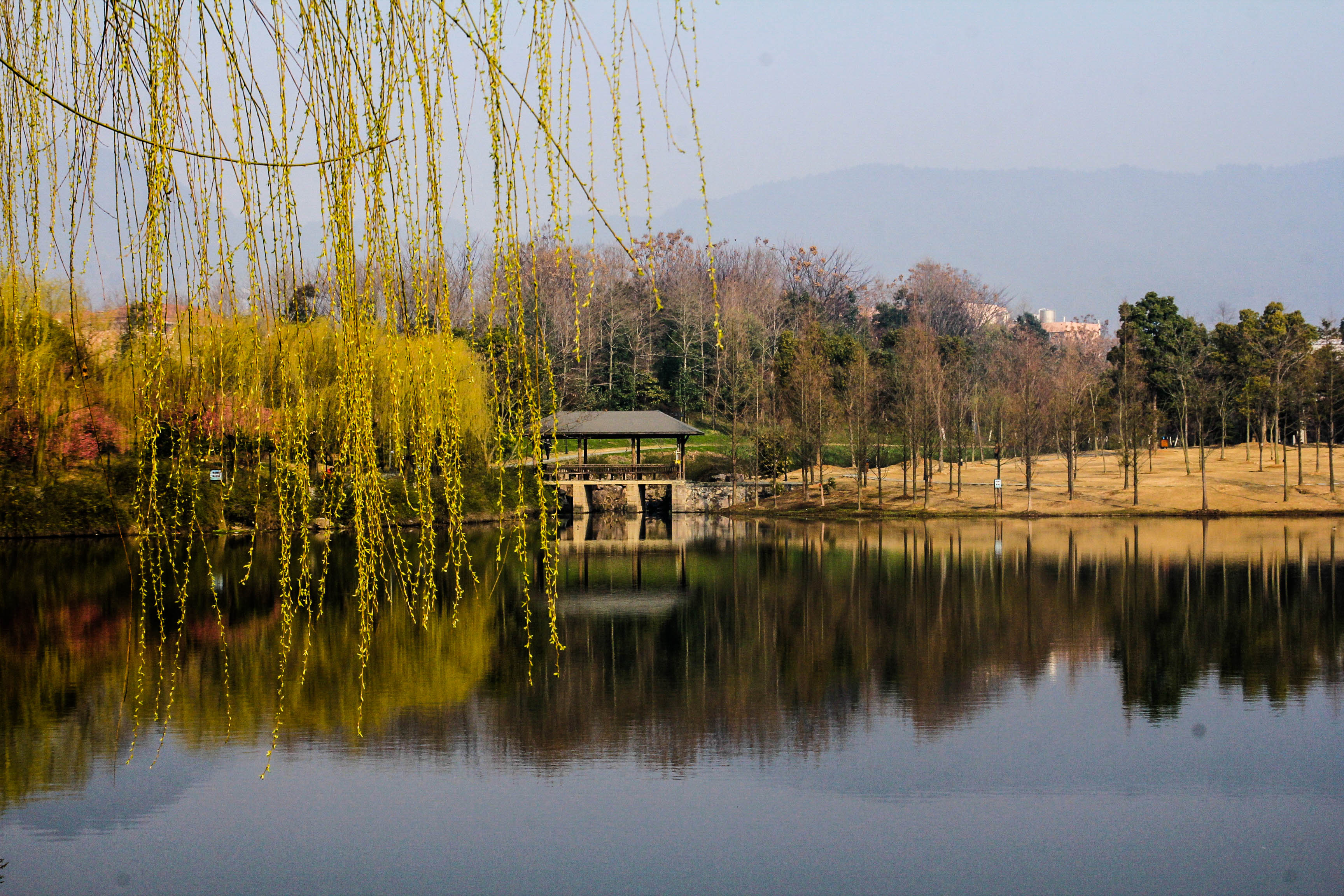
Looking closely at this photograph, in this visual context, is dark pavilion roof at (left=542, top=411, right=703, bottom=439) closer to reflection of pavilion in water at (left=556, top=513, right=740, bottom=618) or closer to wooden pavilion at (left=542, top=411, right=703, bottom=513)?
wooden pavilion at (left=542, top=411, right=703, bottom=513)

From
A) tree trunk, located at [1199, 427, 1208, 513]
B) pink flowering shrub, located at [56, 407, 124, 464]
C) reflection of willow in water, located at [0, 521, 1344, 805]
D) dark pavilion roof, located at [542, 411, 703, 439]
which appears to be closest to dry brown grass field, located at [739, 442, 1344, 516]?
tree trunk, located at [1199, 427, 1208, 513]

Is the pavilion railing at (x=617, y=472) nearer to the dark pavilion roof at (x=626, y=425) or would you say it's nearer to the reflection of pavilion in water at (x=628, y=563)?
the dark pavilion roof at (x=626, y=425)

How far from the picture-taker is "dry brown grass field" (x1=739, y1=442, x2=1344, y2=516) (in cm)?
2952

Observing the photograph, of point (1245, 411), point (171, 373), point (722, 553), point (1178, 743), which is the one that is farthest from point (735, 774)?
point (1245, 411)

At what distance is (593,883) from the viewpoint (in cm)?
561

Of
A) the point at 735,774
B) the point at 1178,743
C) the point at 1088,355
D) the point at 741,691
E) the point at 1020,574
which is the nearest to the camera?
the point at 735,774

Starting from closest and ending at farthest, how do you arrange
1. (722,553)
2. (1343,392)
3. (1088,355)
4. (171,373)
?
(171,373), (722,553), (1343,392), (1088,355)

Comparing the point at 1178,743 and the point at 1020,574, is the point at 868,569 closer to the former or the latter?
the point at 1020,574

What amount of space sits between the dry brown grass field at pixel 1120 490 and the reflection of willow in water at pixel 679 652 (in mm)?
10474

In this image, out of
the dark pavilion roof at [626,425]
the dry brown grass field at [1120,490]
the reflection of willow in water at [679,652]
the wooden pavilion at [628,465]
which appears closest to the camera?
the reflection of willow in water at [679,652]

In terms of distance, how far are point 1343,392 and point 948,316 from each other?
2671 cm

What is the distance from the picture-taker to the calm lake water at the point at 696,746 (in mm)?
5770

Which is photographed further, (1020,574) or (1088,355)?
(1088,355)

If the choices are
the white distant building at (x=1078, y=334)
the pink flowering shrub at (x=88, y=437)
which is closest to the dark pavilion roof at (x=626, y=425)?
the pink flowering shrub at (x=88, y=437)
